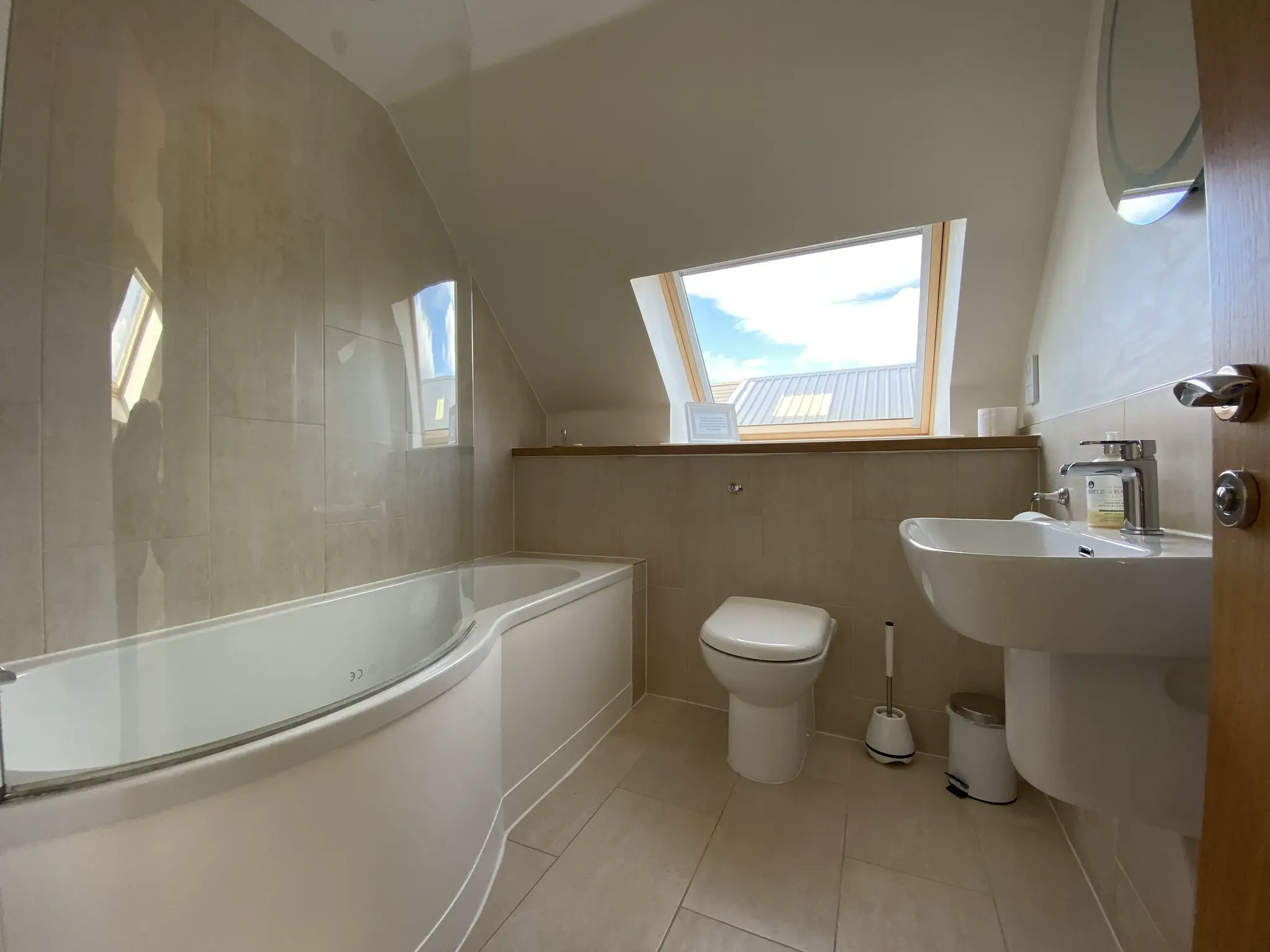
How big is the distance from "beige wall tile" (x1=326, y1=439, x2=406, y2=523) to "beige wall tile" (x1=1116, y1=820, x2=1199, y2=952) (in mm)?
2039

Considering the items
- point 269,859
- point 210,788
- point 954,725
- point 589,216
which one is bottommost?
point 954,725

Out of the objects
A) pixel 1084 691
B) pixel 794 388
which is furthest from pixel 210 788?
pixel 794 388

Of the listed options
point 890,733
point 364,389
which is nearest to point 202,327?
point 364,389

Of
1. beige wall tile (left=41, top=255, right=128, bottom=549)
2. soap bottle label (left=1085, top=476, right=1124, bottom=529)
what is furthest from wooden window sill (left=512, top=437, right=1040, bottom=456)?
beige wall tile (left=41, top=255, right=128, bottom=549)

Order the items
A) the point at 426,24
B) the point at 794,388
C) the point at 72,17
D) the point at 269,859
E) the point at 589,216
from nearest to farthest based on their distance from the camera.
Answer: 1. the point at 269,859
2. the point at 72,17
3. the point at 426,24
4. the point at 589,216
5. the point at 794,388

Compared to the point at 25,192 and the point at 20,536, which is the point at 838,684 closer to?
the point at 20,536

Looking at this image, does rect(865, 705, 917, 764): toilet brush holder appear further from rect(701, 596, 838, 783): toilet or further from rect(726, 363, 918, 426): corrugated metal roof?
rect(726, 363, 918, 426): corrugated metal roof

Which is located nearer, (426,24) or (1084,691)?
(1084,691)

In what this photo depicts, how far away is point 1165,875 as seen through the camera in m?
0.87

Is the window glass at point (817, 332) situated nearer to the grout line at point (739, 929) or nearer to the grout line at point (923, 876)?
the grout line at point (923, 876)

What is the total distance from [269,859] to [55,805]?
0.88ft

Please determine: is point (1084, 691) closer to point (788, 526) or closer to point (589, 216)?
point (788, 526)

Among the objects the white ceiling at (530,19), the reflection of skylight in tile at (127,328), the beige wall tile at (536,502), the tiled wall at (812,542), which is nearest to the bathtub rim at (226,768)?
the reflection of skylight in tile at (127,328)

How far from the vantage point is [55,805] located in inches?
24.0
